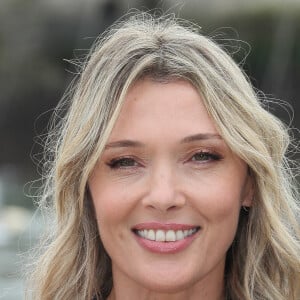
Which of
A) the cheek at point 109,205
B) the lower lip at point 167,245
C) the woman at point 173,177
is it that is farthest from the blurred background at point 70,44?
the lower lip at point 167,245

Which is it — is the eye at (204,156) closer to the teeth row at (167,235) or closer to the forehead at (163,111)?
the forehead at (163,111)

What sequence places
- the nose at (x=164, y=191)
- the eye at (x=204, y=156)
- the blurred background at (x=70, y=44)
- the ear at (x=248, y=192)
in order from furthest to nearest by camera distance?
the blurred background at (x=70, y=44)
the ear at (x=248, y=192)
the eye at (x=204, y=156)
the nose at (x=164, y=191)

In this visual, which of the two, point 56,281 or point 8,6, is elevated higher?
point 8,6

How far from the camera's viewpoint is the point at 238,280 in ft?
10.5

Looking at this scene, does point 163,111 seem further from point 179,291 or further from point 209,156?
point 179,291

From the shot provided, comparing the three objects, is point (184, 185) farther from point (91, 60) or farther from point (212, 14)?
point (212, 14)

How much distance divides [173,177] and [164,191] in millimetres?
64

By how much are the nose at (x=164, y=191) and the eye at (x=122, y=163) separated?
0.27 feet

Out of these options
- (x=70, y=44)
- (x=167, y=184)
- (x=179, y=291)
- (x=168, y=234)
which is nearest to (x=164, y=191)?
(x=167, y=184)

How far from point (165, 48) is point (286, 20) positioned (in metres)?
25.9

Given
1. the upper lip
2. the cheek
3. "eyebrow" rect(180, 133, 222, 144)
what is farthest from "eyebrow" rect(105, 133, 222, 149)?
the upper lip

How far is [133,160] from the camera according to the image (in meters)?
2.99

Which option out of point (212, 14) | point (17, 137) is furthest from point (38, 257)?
point (212, 14)

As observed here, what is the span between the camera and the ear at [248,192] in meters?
3.09
